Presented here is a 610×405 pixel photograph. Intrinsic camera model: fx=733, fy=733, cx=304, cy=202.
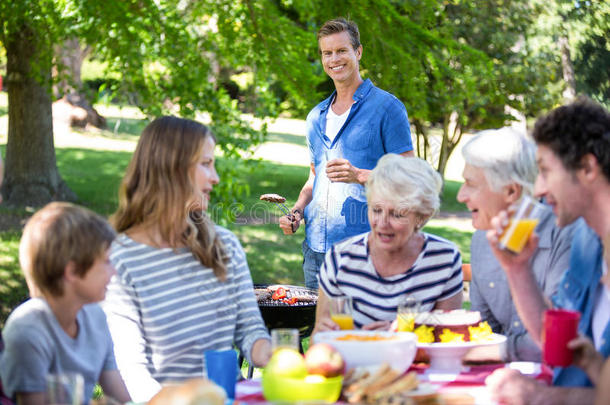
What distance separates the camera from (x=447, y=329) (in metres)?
2.57

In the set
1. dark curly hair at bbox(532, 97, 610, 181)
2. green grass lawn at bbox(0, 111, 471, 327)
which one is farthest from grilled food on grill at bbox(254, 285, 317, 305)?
dark curly hair at bbox(532, 97, 610, 181)

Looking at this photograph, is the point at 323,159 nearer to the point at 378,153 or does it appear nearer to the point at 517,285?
the point at 378,153

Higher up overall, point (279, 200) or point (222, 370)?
point (279, 200)

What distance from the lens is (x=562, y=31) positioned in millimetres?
17625

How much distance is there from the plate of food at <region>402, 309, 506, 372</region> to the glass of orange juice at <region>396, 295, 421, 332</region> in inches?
0.8

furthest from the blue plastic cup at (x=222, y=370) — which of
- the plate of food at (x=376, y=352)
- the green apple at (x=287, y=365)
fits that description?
the plate of food at (x=376, y=352)

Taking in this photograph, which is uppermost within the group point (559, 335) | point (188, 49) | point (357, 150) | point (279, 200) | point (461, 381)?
point (188, 49)

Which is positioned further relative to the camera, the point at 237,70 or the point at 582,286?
the point at 237,70

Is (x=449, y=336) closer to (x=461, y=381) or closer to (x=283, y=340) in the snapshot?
(x=461, y=381)

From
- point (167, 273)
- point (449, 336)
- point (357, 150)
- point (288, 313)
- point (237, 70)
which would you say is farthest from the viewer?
point (237, 70)

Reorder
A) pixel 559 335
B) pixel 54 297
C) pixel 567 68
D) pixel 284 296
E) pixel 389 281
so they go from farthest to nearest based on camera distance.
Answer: pixel 567 68 < pixel 284 296 < pixel 389 281 < pixel 54 297 < pixel 559 335

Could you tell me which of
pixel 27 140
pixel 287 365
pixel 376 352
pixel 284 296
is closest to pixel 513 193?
pixel 376 352

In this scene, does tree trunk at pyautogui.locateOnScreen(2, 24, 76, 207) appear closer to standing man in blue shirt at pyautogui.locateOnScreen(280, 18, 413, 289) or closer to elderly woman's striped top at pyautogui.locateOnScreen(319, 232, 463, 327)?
standing man in blue shirt at pyautogui.locateOnScreen(280, 18, 413, 289)

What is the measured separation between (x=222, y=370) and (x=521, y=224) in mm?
997
